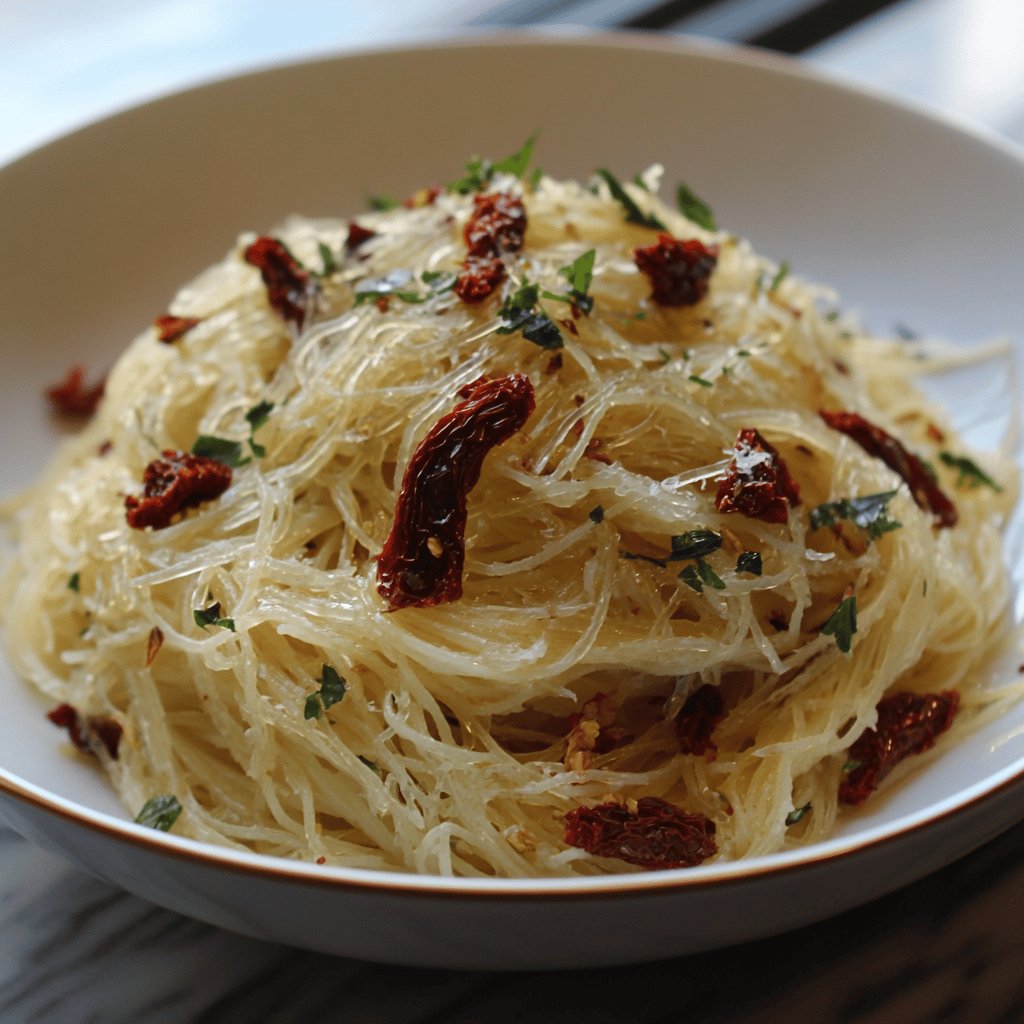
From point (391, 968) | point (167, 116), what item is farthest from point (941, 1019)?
point (167, 116)

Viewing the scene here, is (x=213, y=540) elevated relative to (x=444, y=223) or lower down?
lower down

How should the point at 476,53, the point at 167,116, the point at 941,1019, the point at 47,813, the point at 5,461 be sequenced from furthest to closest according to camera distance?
the point at 476,53
the point at 167,116
the point at 5,461
the point at 941,1019
the point at 47,813

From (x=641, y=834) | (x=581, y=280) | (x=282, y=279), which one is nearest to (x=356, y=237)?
(x=282, y=279)

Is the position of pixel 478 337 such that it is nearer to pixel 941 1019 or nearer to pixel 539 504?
pixel 539 504

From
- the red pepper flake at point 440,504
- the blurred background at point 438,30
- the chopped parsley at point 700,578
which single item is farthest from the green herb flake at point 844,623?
the blurred background at point 438,30

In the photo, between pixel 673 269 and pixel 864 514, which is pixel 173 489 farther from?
pixel 864 514

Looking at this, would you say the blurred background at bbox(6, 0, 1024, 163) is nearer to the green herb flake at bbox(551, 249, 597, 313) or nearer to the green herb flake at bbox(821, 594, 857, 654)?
the green herb flake at bbox(551, 249, 597, 313)
